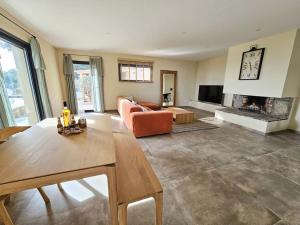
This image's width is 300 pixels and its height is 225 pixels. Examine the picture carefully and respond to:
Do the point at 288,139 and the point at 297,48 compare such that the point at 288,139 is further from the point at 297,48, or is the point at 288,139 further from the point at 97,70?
the point at 97,70

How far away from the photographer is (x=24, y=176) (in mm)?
723

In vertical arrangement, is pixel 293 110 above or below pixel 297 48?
below

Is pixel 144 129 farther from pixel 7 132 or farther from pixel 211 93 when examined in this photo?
pixel 211 93

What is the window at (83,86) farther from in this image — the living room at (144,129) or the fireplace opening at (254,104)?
the fireplace opening at (254,104)

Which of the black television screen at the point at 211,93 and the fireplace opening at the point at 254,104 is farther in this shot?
the black television screen at the point at 211,93

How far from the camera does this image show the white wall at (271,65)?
3189 millimetres

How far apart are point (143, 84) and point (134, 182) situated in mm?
5589

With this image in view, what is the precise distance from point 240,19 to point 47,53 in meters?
5.15

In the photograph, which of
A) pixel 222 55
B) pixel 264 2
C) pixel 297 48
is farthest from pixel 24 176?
pixel 222 55

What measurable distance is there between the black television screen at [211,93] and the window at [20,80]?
634 centimetres

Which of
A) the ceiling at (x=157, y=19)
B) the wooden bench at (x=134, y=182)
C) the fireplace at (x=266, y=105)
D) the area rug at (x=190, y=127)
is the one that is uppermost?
the ceiling at (x=157, y=19)

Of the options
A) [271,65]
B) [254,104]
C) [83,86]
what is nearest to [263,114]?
[254,104]

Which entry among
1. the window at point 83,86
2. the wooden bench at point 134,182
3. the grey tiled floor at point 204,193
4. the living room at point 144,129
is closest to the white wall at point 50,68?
the living room at point 144,129

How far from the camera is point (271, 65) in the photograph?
11.4 ft
